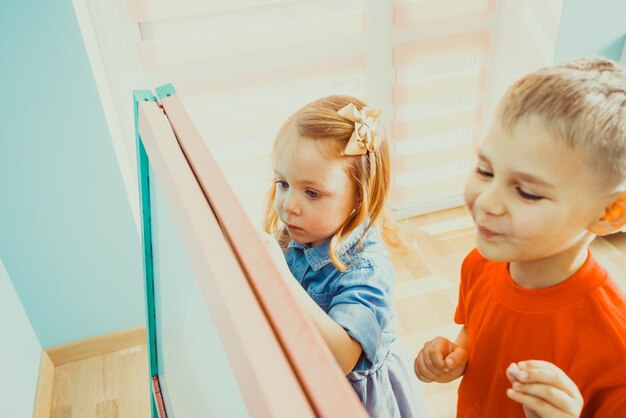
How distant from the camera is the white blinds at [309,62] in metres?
1.92

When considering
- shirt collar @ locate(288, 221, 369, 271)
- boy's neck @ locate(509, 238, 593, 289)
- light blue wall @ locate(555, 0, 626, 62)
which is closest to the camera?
boy's neck @ locate(509, 238, 593, 289)

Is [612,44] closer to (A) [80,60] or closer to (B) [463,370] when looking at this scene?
(B) [463,370]

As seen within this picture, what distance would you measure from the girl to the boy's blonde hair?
0.32 m

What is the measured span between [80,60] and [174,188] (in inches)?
48.7

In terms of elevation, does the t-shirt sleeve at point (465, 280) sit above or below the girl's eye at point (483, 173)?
below

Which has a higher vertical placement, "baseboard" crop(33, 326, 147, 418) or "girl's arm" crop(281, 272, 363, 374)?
"girl's arm" crop(281, 272, 363, 374)

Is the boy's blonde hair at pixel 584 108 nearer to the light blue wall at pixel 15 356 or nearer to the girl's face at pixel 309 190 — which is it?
the girl's face at pixel 309 190

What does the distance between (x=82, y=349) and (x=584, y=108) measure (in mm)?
2004

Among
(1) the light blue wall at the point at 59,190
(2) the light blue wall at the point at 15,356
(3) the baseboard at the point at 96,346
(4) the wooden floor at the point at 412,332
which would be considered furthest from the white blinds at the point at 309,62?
(3) the baseboard at the point at 96,346

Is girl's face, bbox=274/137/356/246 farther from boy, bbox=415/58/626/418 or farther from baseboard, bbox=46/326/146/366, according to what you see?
baseboard, bbox=46/326/146/366

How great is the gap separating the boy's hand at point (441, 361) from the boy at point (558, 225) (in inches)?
3.2

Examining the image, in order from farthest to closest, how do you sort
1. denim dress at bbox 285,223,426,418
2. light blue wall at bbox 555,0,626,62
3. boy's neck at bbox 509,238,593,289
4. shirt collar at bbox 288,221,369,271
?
light blue wall at bbox 555,0,626,62
shirt collar at bbox 288,221,369,271
denim dress at bbox 285,223,426,418
boy's neck at bbox 509,238,593,289

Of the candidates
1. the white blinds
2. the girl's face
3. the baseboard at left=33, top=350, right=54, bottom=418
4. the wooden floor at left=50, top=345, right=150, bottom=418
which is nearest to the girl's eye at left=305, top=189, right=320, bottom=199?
the girl's face

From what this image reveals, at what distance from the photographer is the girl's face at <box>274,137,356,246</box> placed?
87 centimetres
